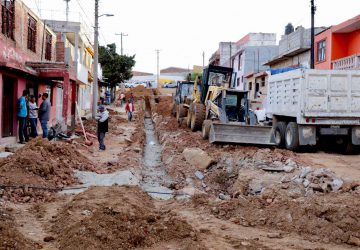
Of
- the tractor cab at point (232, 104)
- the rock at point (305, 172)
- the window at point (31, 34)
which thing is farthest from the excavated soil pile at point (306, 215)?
the window at point (31, 34)

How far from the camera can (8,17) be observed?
1466 cm

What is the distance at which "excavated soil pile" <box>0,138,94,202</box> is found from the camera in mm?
8492

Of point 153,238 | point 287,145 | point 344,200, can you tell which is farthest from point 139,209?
point 287,145

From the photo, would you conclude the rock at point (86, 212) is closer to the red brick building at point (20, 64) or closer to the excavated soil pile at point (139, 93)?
the red brick building at point (20, 64)

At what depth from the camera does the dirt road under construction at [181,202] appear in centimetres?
593

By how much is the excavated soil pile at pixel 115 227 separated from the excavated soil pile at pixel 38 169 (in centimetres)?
137

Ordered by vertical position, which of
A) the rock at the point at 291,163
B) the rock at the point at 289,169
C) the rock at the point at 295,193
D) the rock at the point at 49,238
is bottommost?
the rock at the point at 49,238

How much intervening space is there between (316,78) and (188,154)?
4.84m

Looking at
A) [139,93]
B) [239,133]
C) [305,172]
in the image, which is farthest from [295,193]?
[139,93]

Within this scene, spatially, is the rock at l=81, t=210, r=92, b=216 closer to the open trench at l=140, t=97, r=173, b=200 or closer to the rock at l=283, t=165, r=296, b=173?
the open trench at l=140, t=97, r=173, b=200

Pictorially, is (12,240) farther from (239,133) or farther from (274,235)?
(239,133)

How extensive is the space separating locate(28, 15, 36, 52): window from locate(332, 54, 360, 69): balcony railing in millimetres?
15257

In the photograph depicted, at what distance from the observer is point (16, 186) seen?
8.56 meters

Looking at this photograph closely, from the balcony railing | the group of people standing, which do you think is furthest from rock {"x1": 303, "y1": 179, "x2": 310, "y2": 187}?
the balcony railing
